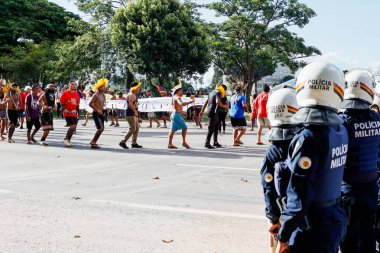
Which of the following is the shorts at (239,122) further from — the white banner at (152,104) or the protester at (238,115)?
the white banner at (152,104)

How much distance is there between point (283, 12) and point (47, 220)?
34818 mm

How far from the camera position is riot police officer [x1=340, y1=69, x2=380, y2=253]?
3898mm

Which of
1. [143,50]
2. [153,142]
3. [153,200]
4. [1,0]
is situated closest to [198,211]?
[153,200]

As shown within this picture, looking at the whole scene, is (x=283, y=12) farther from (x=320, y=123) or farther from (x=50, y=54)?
(x=320, y=123)

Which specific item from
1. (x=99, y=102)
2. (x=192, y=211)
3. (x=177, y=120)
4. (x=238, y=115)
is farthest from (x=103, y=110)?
(x=192, y=211)

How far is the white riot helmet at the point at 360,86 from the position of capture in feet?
13.4

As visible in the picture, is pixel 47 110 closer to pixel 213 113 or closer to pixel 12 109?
pixel 12 109

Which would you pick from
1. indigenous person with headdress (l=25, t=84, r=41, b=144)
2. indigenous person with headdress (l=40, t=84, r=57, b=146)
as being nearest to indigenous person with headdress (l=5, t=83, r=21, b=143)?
indigenous person with headdress (l=25, t=84, r=41, b=144)

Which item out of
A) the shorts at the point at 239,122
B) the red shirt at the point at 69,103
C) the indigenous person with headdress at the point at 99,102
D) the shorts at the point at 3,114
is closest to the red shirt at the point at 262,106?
the shorts at the point at 239,122

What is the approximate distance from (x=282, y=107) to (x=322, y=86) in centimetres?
98

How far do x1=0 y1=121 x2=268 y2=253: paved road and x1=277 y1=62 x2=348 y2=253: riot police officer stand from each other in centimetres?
212

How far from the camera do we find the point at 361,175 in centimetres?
390

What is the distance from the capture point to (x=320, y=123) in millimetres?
2811

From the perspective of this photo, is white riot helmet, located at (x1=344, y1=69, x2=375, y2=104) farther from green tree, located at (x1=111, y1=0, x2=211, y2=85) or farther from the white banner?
green tree, located at (x1=111, y1=0, x2=211, y2=85)
